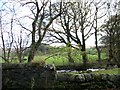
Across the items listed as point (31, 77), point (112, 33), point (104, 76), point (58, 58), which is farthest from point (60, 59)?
point (112, 33)

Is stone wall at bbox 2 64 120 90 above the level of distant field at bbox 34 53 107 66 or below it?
below

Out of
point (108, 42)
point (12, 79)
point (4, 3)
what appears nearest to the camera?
point (12, 79)

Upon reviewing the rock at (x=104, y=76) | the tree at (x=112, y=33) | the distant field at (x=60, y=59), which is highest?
the tree at (x=112, y=33)

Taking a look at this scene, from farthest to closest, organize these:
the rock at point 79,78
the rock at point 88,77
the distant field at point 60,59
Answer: the distant field at point 60,59
the rock at point 88,77
the rock at point 79,78

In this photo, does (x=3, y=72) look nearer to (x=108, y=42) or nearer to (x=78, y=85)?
(x=78, y=85)

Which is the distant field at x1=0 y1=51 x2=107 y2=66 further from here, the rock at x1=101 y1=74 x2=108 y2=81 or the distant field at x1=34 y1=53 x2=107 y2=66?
the rock at x1=101 y1=74 x2=108 y2=81

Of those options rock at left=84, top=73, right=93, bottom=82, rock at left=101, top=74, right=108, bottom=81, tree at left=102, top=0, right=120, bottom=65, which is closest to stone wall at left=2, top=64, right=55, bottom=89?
rock at left=84, top=73, right=93, bottom=82

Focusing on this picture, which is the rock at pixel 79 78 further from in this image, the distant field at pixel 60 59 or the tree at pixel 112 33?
the tree at pixel 112 33

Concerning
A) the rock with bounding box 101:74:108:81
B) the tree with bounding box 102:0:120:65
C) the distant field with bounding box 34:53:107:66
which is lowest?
the rock with bounding box 101:74:108:81

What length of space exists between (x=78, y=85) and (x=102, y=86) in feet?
2.50

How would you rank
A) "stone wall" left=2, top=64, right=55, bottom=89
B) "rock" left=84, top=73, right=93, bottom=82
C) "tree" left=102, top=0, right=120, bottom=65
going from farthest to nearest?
"tree" left=102, top=0, right=120, bottom=65 < "rock" left=84, top=73, right=93, bottom=82 < "stone wall" left=2, top=64, right=55, bottom=89

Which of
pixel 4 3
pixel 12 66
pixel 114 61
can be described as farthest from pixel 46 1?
pixel 114 61

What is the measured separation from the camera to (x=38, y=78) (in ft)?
23.0

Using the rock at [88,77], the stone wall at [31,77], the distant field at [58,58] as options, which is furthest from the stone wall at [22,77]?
the distant field at [58,58]
